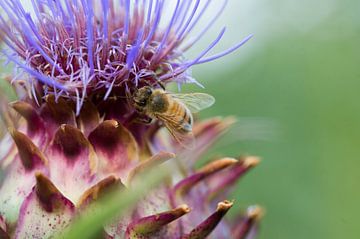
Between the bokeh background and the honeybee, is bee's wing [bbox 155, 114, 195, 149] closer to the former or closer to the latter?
the honeybee

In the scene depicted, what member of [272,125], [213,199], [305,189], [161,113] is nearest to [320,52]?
[272,125]

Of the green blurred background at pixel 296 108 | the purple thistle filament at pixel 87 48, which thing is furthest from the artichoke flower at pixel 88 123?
the green blurred background at pixel 296 108

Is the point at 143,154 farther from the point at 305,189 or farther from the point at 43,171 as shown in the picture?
the point at 305,189

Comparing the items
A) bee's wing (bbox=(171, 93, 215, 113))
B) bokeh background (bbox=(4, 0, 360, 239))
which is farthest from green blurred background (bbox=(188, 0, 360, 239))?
bee's wing (bbox=(171, 93, 215, 113))

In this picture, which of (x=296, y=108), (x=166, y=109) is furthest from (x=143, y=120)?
(x=296, y=108)

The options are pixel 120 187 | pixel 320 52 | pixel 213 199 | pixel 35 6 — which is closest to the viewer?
pixel 120 187

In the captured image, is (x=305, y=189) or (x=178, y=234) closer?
(x=178, y=234)
